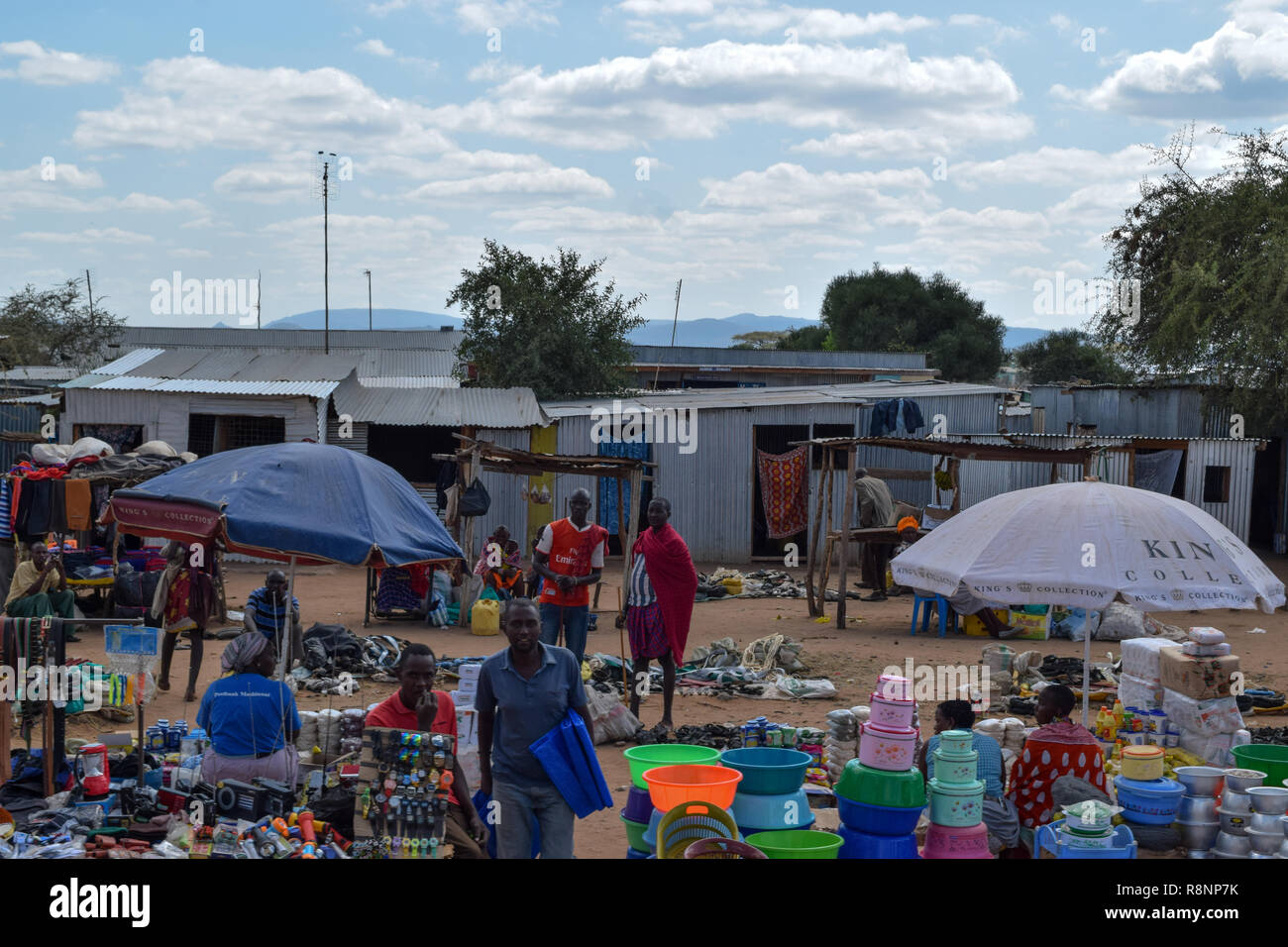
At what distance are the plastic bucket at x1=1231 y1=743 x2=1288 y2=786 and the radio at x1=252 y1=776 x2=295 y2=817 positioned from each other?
5274 mm

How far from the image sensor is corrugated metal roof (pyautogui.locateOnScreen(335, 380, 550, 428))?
69.9 feet

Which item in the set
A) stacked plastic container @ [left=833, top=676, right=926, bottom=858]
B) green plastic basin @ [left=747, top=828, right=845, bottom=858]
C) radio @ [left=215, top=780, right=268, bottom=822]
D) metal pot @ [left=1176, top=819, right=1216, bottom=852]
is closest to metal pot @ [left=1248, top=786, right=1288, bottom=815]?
metal pot @ [left=1176, top=819, right=1216, bottom=852]

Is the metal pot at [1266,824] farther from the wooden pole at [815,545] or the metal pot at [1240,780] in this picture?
the wooden pole at [815,545]

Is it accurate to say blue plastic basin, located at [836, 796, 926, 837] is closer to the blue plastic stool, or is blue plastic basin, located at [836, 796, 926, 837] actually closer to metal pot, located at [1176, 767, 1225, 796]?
metal pot, located at [1176, 767, 1225, 796]

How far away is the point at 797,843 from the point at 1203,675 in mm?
3163

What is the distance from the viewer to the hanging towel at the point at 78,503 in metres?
15.2

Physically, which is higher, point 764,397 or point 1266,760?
point 764,397

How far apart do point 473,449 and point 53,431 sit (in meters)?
10.5

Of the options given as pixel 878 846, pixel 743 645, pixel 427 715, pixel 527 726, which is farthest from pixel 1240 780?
pixel 743 645

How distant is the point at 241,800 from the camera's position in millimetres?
6605

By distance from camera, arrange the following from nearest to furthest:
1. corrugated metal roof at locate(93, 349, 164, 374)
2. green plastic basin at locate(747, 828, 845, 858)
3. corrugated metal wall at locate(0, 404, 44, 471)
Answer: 1. green plastic basin at locate(747, 828, 845, 858)
2. corrugated metal roof at locate(93, 349, 164, 374)
3. corrugated metal wall at locate(0, 404, 44, 471)

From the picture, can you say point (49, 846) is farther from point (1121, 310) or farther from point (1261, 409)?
point (1121, 310)

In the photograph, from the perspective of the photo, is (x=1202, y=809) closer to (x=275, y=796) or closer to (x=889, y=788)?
(x=889, y=788)

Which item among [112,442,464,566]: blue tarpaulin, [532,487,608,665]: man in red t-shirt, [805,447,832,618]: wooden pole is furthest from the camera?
[805,447,832,618]: wooden pole
